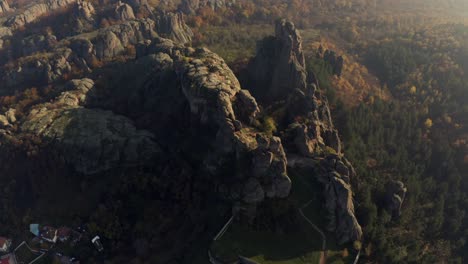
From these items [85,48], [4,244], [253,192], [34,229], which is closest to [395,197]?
[253,192]

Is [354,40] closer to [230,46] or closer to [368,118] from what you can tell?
[230,46]

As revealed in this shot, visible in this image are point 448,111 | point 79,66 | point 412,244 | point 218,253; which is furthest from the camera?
point 79,66

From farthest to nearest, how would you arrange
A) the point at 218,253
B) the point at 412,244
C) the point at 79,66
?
the point at 79,66
the point at 412,244
the point at 218,253

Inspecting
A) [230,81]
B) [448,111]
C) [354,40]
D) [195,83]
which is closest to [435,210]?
[448,111]

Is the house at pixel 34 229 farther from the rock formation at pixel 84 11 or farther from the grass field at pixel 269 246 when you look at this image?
the rock formation at pixel 84 11

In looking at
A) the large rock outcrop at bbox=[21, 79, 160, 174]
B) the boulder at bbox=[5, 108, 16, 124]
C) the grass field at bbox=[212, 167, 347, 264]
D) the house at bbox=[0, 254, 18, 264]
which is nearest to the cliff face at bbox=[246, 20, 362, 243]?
the grass field at bbox=[212, 167, 347, 264]

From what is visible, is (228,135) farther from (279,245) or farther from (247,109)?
(279,245)

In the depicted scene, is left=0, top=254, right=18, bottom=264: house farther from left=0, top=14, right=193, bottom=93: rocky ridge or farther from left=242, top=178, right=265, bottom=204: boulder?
left=0, top=14, right=193, bottom=93: rocky ridge
